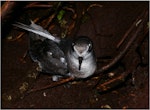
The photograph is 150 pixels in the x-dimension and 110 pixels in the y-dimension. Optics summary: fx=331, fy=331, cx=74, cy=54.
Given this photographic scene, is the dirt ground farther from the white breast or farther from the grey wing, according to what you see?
the white breast

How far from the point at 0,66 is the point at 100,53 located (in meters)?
1.46

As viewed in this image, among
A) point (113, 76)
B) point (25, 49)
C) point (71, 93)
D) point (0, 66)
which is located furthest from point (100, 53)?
point (0, 66)

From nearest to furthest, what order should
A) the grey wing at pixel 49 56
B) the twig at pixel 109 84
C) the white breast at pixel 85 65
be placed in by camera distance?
1. the white breast at pixel 85 65
2. the grey wing at pixel 49 56
3. the twig at pixel 109 84

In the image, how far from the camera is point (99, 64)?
4945 mm

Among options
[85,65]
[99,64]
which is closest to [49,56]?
[85,65]

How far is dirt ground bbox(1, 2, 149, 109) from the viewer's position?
428cm

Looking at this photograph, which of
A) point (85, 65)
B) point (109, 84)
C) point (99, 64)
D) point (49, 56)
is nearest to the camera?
point (85, 65)

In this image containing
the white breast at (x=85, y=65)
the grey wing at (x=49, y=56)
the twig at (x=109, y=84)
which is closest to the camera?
the white breast at (x=85, y=65)

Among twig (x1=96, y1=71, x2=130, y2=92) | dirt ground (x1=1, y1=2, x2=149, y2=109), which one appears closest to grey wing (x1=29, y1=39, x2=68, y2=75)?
dirt ground (x1=1, y1=2, x2=149, y2=109)

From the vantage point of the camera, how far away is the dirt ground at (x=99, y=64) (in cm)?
428

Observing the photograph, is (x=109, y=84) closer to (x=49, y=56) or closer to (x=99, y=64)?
(x=99, y=64)

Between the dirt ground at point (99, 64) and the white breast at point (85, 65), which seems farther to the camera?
the dirt ground at point (99, 64)

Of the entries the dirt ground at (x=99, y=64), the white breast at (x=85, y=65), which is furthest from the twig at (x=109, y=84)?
the white breast at (x=85, y=65)

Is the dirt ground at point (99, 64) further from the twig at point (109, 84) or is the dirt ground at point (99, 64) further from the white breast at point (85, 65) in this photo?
the white breast at point (85, 65)
